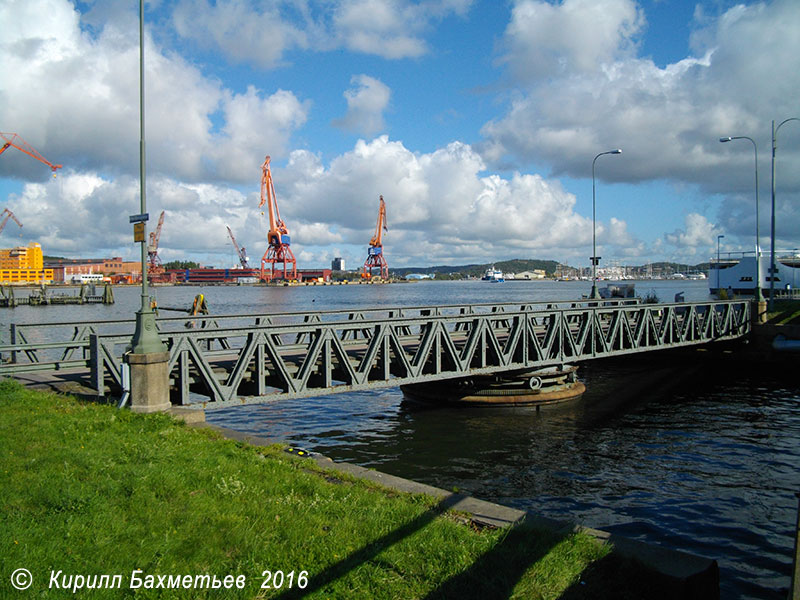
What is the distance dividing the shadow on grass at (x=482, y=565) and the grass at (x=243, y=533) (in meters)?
0.01

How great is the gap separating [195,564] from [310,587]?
995 millimetres

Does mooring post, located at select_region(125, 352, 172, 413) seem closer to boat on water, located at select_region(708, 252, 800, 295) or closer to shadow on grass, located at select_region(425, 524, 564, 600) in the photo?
shadow on grass, located at select_region(425, 524, 564, 600)

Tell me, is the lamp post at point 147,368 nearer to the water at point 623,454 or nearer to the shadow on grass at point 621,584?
the water at point 623,454

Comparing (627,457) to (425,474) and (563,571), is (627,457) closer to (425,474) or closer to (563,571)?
(425,474)

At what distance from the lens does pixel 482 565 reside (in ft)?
18.0

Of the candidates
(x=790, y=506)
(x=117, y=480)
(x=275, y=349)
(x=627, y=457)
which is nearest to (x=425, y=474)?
(x=275, y=349)

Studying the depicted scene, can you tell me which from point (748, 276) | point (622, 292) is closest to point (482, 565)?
point (622, 292)

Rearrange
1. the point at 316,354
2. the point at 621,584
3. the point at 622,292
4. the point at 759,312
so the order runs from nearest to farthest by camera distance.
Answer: the point at 621,584, the point at 316,354, the point at 759,312, the point at 622,292

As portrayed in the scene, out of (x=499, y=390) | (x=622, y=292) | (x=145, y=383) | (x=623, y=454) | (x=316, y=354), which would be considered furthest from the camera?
(x=622, y=292)

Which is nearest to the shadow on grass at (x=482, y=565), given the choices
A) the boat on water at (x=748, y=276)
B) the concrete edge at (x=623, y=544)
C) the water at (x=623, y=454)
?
the concrete edge at (x=623, y=544)

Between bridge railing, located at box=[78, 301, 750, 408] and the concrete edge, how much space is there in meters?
4.90

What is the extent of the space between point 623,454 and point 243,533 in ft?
44.2

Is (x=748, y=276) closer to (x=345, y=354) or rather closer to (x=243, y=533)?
(x=345, y=354)

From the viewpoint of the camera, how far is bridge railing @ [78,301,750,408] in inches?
486
